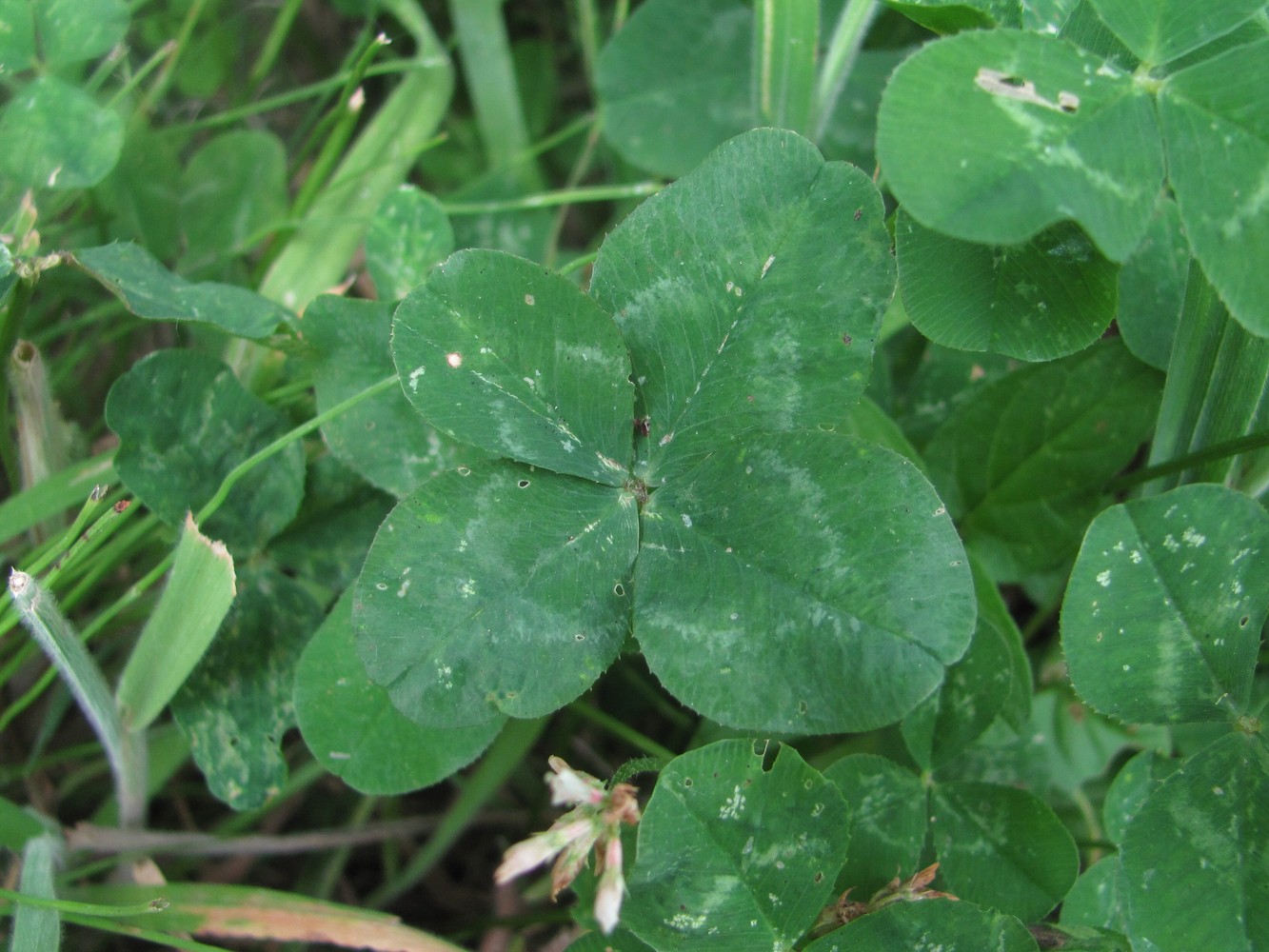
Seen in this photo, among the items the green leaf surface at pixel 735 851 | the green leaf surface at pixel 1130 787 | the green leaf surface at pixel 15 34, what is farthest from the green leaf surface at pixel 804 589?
the green leaf surface at pixel 15 34

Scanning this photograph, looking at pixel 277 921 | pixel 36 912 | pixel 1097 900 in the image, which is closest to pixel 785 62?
pixel 1097 900

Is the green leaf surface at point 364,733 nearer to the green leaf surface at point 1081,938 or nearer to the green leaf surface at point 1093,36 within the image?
the green leaf surface at point 1081,938

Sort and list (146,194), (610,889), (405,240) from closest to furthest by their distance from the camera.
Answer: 1. (610,889)
2. (405,240)
3. (146,194)

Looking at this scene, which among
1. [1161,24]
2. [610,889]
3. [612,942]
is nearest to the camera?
[610,889]

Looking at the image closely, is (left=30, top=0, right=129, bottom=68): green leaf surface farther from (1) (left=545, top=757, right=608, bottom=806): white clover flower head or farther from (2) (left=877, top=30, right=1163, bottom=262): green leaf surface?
(1) (left=545, top=757, right=608, bottom=806): white clover flower head

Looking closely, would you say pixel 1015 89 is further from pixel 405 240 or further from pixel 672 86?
pixel 672 86

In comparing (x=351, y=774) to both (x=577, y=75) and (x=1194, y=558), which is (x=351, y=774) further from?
(x=577, y=75)

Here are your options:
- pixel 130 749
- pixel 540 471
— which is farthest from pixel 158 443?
pixel 540 471
